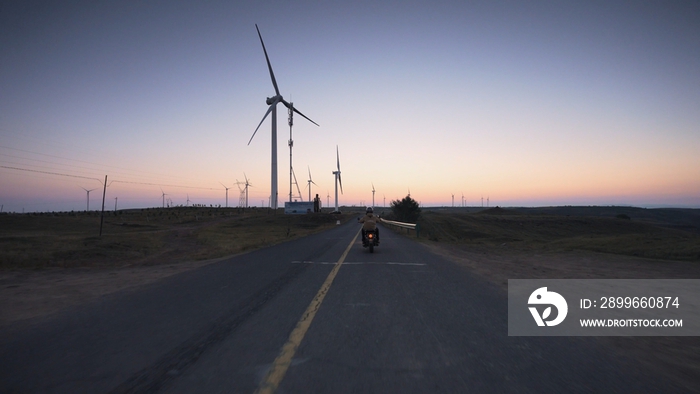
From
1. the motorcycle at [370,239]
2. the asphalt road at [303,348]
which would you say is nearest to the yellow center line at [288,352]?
the asphalt road at [303,348]

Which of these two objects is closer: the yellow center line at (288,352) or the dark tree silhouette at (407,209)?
the yellow center line at (288,352)

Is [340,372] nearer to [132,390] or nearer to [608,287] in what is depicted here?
[132,390]

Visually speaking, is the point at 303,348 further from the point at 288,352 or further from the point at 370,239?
the point at 370,239

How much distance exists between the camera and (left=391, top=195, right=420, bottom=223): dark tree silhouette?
216 feet

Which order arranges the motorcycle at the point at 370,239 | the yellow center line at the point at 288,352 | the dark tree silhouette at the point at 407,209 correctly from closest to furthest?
the yellow center line at the point at 288,352 < the motorcycle at the point at 370,239 < the dark tree silhouette at the point at 407,209

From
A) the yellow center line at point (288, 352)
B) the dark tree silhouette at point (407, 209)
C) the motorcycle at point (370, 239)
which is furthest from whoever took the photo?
the dark tree silhouette at point (407, 209)

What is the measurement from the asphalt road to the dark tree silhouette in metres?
58.1

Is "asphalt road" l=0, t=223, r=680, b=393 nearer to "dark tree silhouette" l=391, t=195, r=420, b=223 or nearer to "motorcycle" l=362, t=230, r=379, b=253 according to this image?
"motorcycle" l=362, t=230, r=379, b=253

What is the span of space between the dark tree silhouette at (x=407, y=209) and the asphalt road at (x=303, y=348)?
191 ft

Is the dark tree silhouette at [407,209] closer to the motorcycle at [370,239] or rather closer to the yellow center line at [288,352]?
the motorcycle at [370,239]

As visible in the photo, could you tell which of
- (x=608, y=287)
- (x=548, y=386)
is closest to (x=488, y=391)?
(x=548, y=386)

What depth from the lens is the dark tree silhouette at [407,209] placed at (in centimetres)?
6594

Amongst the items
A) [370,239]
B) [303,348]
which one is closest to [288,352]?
[303,348]

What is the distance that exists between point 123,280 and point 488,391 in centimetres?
995
